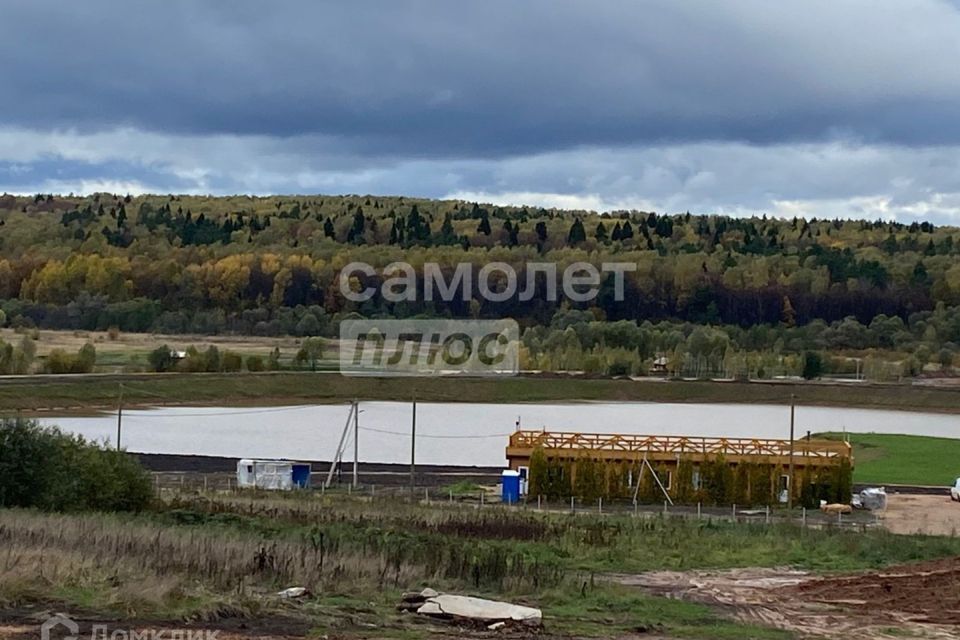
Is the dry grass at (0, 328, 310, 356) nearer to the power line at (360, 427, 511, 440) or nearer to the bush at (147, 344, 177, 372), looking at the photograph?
the bush at (147, 344, 177, 372)

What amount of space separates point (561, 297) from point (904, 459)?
62.5m

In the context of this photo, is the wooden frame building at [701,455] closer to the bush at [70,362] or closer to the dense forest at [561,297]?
the bush at [70,362]

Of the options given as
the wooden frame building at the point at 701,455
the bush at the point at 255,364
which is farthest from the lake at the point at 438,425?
the wooden frame building at the point at 701,455

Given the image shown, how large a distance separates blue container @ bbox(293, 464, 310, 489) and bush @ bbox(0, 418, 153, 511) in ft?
49.0

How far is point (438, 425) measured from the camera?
211ft

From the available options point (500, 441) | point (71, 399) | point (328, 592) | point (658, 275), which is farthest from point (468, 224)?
point (328, 592)

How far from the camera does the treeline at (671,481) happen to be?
123 feet

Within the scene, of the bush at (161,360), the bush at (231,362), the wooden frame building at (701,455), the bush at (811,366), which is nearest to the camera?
the wooden frame building at (701,455)

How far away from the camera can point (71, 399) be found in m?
68.4

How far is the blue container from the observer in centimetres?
4003

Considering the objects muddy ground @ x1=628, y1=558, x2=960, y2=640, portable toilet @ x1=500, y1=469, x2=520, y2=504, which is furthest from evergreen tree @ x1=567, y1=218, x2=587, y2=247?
muddy ground @ x1=628, y1=558, x2=960, y2=640

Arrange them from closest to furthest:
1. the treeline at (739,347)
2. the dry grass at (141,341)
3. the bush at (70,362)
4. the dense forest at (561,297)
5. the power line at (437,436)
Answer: the power line at (437,436) < the bush at (70,362) < the dry grass at (141,341) < the treeline at (739,347) < the dense forest at (561,297)

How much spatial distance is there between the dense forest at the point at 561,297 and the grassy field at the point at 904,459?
34218mm

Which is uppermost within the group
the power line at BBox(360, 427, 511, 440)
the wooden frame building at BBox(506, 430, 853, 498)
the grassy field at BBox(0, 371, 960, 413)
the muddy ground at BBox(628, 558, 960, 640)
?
the grassy field at BBox(0, 371, 960, 413)
